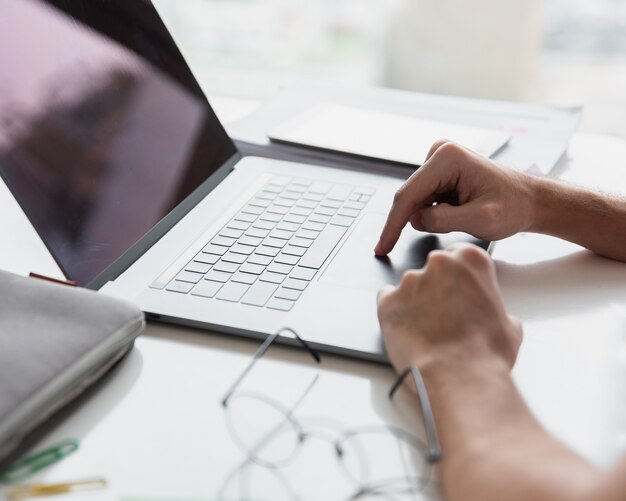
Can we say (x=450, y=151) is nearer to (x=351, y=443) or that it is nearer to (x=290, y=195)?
(x=290, y=195)

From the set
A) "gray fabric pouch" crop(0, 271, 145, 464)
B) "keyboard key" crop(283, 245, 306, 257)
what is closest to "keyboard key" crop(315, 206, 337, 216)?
"keyboard key" crop(283, 245, 306, 257)

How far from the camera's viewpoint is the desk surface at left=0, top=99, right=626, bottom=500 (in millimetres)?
556

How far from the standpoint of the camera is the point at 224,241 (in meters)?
0.89

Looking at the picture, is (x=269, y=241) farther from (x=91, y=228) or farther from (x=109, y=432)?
(x=109, y=432)

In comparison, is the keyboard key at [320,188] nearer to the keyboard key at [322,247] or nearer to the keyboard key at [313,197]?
the keyboard key at [313,197]

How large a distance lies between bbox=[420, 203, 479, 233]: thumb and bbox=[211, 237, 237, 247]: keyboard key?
0.75 feet

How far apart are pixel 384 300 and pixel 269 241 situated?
224 millimetres

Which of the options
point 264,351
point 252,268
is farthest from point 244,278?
point 264,351

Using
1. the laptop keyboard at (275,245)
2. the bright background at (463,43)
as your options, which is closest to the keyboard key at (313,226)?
the laptop keyboard at (275,245)

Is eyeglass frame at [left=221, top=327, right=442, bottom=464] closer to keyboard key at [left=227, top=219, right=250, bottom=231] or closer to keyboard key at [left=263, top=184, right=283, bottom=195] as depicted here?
keyboard key at [left=227, top=219, right=250, bottom=231]

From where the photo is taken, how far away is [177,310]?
75 cm

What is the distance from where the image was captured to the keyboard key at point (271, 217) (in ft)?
3.13

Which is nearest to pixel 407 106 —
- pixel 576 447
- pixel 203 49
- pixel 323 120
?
Result: pixel 323 120

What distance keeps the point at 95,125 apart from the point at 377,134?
1.55 ft
